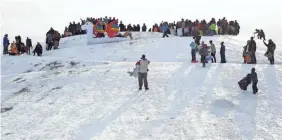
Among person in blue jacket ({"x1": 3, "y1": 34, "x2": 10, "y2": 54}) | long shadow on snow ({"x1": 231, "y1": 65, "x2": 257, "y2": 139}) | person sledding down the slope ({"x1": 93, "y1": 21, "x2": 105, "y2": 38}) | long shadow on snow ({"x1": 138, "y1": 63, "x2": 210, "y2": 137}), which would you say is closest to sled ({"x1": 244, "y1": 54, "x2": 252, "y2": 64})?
long shadow on snow ({"x1": 138, "y1": 63, "x2": 210, "y2": 137})

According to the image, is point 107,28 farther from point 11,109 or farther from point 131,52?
point 11,109

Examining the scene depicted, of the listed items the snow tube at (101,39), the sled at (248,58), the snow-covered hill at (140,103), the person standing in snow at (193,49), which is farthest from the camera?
the snow tube at (101,39)

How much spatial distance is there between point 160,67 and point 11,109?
9453 mm

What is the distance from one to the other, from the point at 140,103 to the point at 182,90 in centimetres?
275

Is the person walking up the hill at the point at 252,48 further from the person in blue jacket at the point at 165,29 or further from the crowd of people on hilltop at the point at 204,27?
the person in blue jacket at the point at 165,29

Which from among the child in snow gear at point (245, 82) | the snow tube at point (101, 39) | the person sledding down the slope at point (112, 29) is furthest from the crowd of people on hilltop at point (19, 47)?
the child in snow gear at point (245, 82)

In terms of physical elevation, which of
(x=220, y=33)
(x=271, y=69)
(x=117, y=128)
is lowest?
(x=117, y=128)

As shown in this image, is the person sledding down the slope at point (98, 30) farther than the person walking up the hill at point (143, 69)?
Yes

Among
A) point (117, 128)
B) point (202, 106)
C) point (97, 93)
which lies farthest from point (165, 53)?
point (117, 128)

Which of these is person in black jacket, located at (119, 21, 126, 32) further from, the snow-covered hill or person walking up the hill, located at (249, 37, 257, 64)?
person walking up the hill, located at (249, 37, 257, 64)

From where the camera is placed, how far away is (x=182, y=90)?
2177 cm

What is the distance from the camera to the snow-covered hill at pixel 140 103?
56.1 ft

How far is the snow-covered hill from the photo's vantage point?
56.1 ft

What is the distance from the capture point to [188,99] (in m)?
20.3
